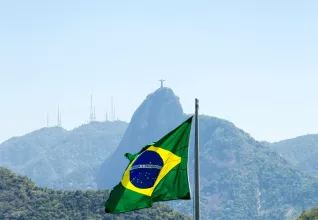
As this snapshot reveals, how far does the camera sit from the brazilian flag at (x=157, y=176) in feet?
95.0

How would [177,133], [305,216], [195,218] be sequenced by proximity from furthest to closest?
[305,216], [177,133], [195,218]

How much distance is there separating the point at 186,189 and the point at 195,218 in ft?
6.78

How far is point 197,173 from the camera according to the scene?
2794 cm

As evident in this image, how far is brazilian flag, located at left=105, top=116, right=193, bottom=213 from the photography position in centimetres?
2895

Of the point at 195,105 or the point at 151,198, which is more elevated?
the point at 195,105

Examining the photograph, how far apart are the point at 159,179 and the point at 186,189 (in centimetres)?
120

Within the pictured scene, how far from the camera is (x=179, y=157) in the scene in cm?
2911

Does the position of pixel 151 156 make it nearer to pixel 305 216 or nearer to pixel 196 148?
pixel 196 148

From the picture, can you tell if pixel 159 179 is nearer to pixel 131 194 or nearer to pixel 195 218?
pixel 131 194

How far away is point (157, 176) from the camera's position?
29.6 metres

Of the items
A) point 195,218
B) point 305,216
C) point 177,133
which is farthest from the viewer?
point 305,216

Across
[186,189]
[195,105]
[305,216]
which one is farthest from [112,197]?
[305,216]

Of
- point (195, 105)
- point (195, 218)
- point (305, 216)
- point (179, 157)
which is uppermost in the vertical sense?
point (195, 105)

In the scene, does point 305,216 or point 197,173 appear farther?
point 305,216
